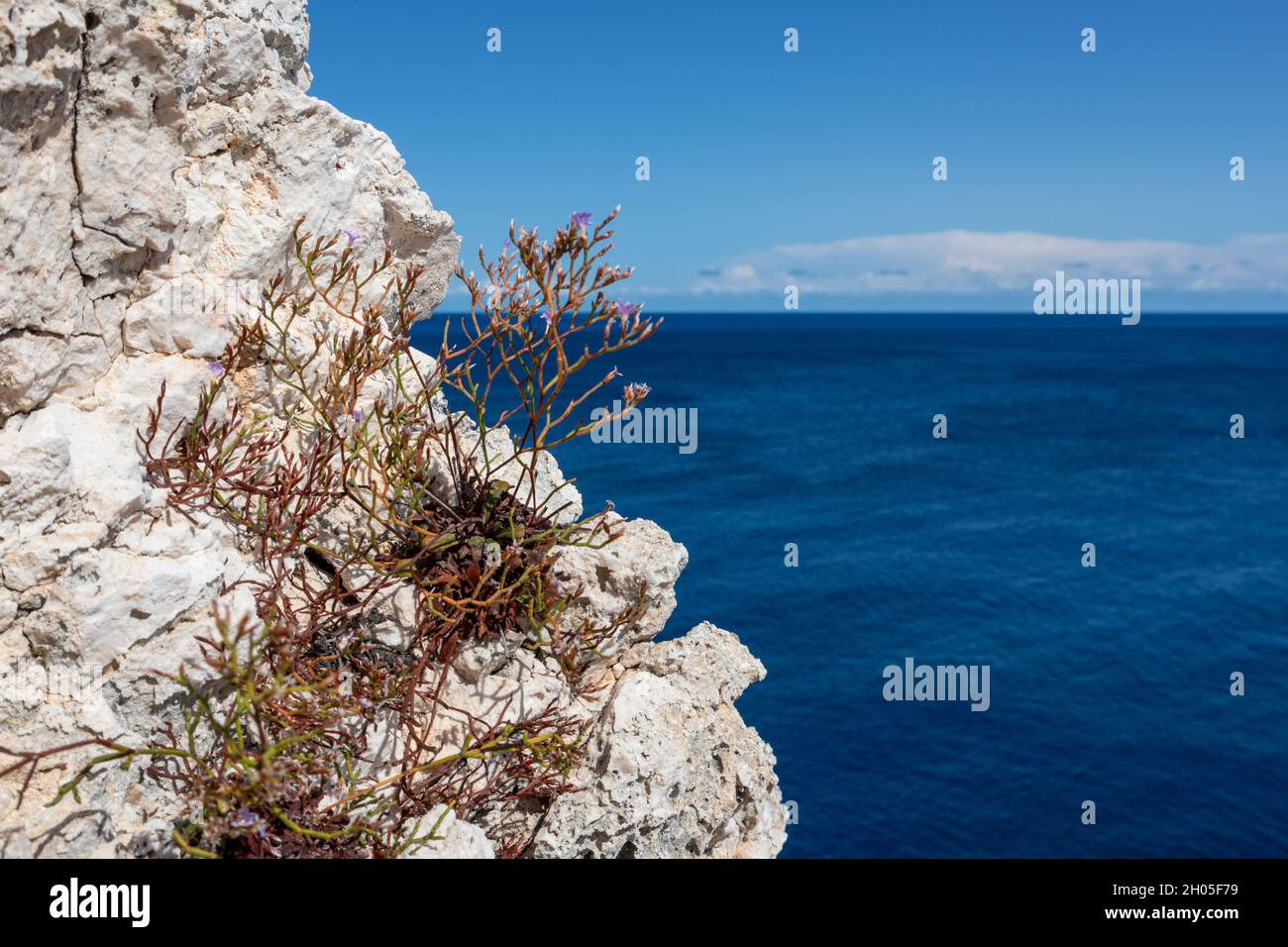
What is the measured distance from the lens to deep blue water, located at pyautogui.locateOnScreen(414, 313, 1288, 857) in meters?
27.2

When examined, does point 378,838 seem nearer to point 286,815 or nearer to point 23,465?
point 286,815

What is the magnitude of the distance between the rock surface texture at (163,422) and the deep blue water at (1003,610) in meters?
21.2

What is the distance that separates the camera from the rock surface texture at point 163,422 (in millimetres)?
4488

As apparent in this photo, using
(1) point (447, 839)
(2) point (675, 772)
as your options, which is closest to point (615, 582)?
(2) point (675, 772)

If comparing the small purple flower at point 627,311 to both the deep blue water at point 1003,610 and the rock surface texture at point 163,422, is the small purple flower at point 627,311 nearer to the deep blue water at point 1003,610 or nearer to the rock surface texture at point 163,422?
the rock surface texture at point 163,422

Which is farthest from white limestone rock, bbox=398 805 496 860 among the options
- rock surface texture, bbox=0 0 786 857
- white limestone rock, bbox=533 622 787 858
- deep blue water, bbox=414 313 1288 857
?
deep blue water, bbox=414 313 1288 857

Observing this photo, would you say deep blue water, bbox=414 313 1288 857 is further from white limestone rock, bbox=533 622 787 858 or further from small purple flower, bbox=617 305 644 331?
small purple flower, bbox=617 305 644 331

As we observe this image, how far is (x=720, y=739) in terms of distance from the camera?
6.03 metres

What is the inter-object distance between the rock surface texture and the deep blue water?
21.2m

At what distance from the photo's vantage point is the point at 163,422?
5.38m

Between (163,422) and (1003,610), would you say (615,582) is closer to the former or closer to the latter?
(163,422)

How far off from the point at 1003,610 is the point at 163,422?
40595mm
